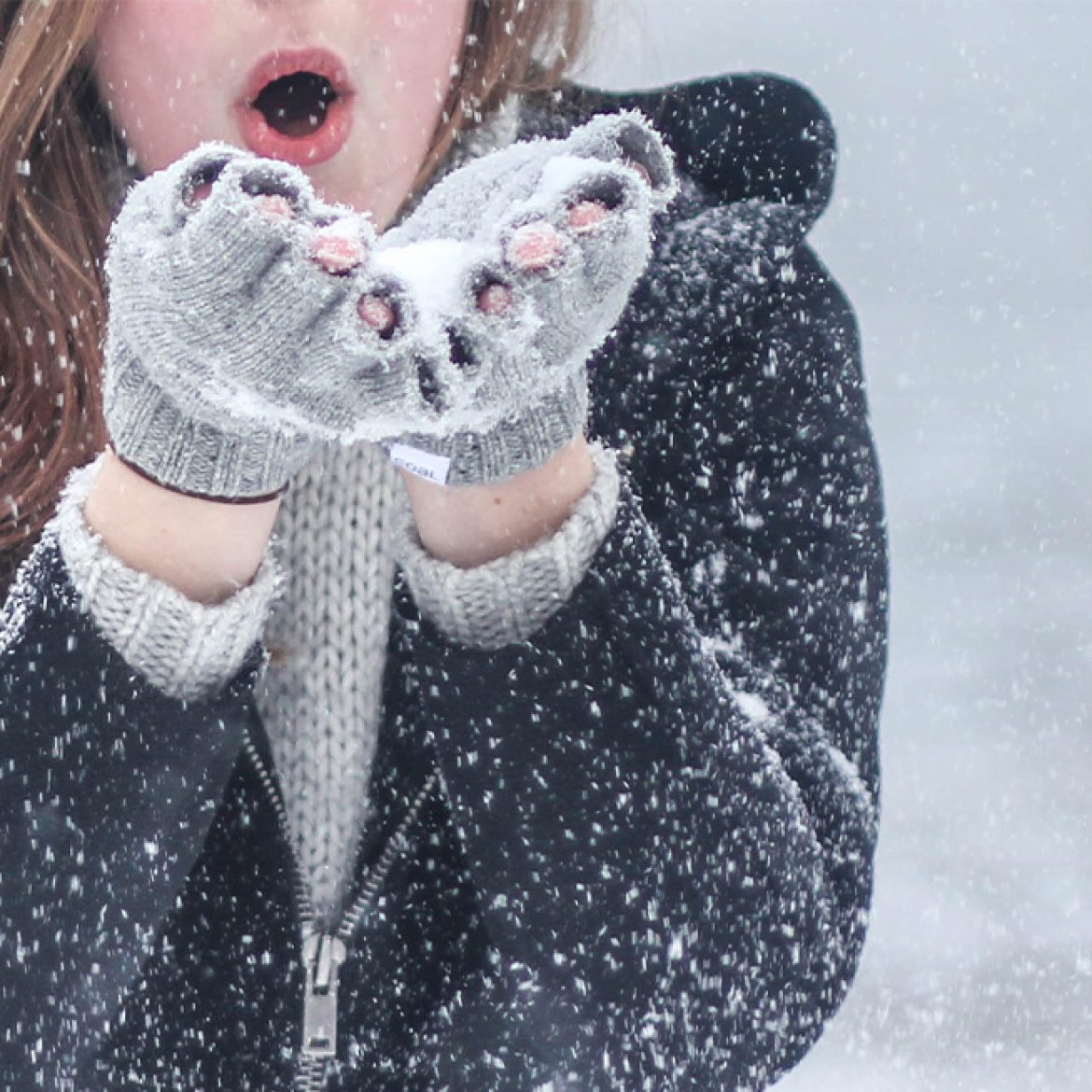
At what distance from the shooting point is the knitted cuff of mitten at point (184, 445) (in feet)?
2.46

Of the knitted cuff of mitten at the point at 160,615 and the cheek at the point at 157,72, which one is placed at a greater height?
the cheek at the point at 157,72

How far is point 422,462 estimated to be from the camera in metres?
0.80

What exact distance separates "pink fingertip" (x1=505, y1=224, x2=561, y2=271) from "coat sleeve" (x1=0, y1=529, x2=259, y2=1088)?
0.28m

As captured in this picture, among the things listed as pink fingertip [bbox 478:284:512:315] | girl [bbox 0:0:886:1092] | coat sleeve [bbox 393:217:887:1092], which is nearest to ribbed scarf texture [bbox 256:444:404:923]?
girl [bbox 0:0:886:1092]

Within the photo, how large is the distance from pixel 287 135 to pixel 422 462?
11.3 inches

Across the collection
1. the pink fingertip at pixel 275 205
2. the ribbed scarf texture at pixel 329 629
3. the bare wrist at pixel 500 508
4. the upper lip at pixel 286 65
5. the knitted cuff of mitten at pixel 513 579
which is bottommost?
the ribbed scarf texture at pixel 329 629

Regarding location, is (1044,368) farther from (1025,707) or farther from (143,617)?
(143,617)

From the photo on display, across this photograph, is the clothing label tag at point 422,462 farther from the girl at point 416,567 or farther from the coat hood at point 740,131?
the coat hood at point 740,131

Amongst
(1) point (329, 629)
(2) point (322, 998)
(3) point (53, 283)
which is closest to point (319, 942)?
(2) point (322, 998)

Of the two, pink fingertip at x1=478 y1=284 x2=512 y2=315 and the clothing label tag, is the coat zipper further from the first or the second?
pink fingertip at x1=478 y1=284 x2=512 y2=315

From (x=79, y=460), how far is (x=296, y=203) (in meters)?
0.48

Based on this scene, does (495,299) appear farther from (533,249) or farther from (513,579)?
(513,579)

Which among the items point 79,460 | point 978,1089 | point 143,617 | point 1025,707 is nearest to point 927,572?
point 1025,707

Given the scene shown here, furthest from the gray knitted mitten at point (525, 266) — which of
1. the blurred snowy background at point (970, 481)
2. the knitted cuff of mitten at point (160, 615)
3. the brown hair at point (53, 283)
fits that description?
the blurred snowy background at point (970, 481)
